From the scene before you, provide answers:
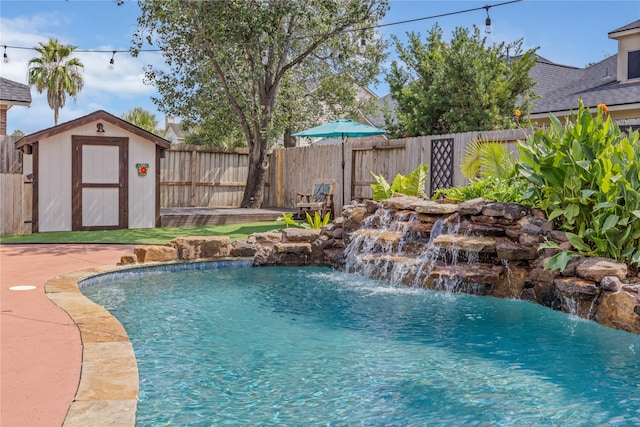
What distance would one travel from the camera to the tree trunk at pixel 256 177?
52.5 ft

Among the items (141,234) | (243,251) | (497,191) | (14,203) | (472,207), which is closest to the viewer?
(472,207)

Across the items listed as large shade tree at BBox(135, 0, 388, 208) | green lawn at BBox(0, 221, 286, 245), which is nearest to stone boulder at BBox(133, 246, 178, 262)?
green lawn at BBox(0, 221, 286, 245)

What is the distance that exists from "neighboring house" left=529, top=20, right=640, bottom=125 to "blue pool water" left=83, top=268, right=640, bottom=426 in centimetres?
900

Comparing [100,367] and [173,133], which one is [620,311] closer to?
[100,367]

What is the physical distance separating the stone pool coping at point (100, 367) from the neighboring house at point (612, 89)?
436 inches

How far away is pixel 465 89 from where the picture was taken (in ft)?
51.5

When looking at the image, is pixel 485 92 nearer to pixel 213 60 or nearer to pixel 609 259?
pixel 213 60

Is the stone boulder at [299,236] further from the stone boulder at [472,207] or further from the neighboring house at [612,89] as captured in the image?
the neighboring house at [612,89]

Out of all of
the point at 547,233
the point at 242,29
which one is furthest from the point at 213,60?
the point at 547,233

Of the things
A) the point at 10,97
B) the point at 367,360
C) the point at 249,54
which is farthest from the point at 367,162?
the point at 367,360

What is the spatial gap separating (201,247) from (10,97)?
9595 millimetres

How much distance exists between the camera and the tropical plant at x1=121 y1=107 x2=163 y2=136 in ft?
112

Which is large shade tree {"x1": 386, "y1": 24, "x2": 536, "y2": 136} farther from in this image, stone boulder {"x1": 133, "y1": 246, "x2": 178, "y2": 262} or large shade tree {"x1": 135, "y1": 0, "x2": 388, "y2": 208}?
stone boulder {"x1": 133, "y1": 246, "x2": 178, "y2": 262}

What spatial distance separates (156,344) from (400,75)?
16.1m
